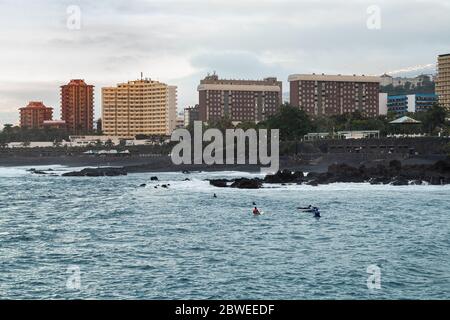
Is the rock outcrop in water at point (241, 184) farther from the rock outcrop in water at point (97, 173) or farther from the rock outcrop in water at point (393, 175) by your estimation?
the rock outcrop in water at point (97, 173)

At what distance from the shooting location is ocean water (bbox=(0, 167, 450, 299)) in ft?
88.8

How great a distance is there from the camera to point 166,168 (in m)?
147

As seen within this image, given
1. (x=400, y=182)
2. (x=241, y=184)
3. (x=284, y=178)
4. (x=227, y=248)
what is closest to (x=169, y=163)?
(x=284, y=178)

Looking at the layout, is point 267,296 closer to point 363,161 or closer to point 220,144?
point 363,161

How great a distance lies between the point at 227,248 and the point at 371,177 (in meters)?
59.1

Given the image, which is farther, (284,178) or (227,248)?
(284,178)

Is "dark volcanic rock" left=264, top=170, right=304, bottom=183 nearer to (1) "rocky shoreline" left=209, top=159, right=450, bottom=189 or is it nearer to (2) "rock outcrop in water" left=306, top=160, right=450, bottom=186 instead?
(1) "rocky shoreline" left=209, top=159, right=450, bottom=189

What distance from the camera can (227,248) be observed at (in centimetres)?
3756

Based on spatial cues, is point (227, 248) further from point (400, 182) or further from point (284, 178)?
point (284, 178)

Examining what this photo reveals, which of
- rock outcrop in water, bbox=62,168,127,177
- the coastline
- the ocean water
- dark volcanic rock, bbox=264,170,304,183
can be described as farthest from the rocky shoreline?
rock outcrop in water, bbox=62,168,127,177

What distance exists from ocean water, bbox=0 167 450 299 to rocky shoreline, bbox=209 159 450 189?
47.8ft

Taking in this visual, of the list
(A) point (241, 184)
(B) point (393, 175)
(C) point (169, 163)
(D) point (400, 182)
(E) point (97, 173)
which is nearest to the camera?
(D) point (400, 182)

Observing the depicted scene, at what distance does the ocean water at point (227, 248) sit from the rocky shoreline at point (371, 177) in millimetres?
14559
